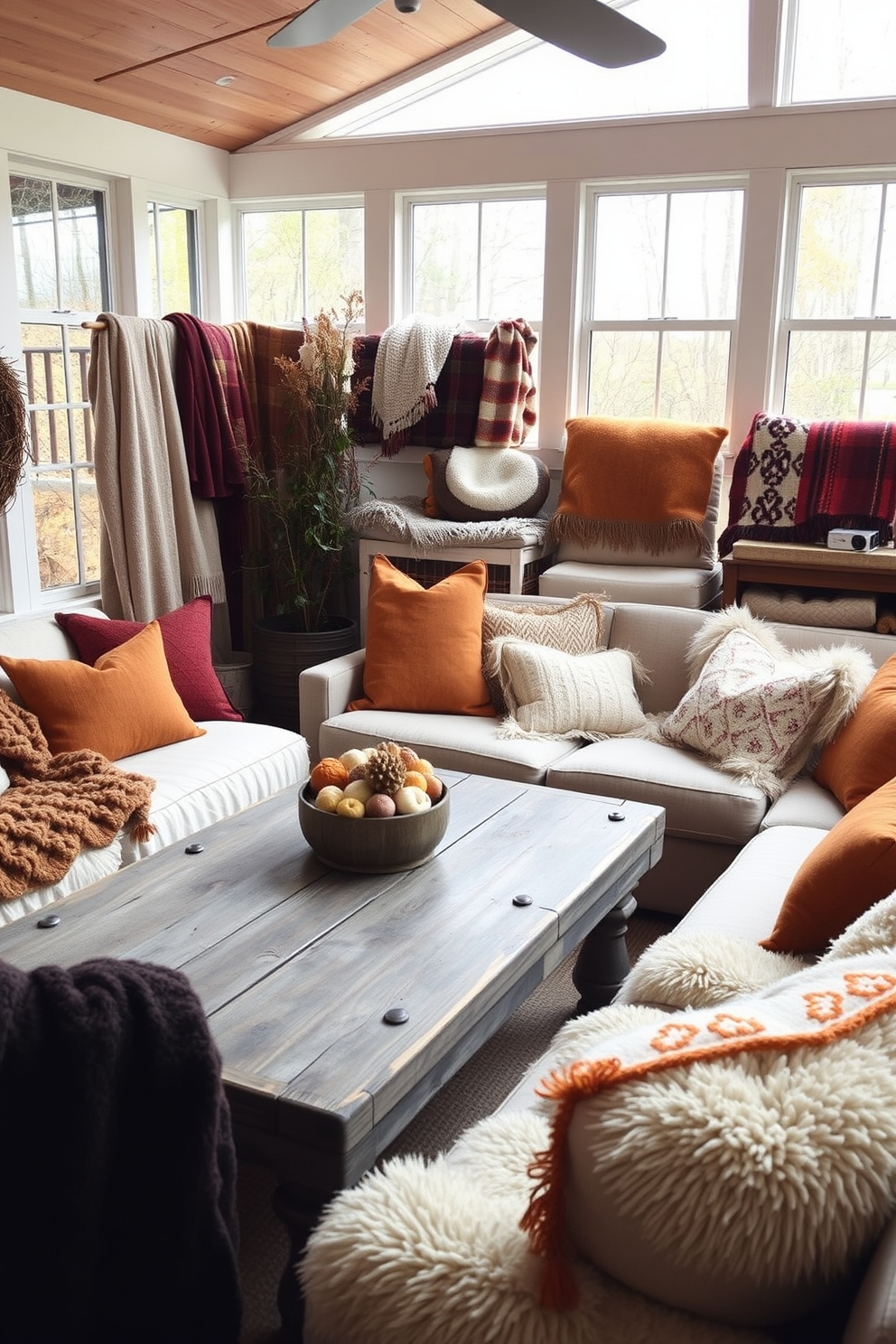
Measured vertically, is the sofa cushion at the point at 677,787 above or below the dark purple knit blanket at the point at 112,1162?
below

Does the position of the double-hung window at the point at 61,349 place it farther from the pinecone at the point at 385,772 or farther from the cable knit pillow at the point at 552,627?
the pinecone at the point at 385,772

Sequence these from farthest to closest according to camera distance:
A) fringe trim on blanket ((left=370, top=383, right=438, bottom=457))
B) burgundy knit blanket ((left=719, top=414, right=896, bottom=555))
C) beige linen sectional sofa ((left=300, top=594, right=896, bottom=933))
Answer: fringe trim on blanket ((left=370, top=383, right=438, bottom=457)) → burgundy knit blanket ((left=719, top=414, right=896, bottom=555)) → beige linen sectional sofa ((left=300, top=594, right=896, bottom=933))

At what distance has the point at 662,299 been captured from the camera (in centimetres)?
460

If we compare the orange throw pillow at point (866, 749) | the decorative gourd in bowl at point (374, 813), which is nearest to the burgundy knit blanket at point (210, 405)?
the decorative gourd in bowl at point (374, 813)

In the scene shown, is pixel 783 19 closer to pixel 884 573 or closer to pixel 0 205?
pixel 884 573

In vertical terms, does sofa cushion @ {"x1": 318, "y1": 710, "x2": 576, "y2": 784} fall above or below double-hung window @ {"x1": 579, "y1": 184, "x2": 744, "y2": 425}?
below

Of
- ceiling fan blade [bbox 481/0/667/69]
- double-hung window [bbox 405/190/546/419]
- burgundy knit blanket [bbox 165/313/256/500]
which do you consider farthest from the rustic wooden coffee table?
double-hung window [bbox 405/190/546/419]

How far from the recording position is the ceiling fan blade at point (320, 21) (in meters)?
2.41

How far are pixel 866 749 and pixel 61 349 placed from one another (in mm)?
3127

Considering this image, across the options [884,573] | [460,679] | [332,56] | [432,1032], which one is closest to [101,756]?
[460,679]

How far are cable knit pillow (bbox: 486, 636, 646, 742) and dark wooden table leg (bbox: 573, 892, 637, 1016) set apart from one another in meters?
0.81

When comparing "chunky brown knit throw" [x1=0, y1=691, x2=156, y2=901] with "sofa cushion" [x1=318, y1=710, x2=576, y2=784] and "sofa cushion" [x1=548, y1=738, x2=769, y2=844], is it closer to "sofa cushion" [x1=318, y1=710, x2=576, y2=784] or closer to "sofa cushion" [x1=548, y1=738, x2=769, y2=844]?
"sofa cushion" [x1=318, y1=710, x2=576, y2=784]

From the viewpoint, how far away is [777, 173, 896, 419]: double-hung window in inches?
167

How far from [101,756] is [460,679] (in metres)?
1.08
